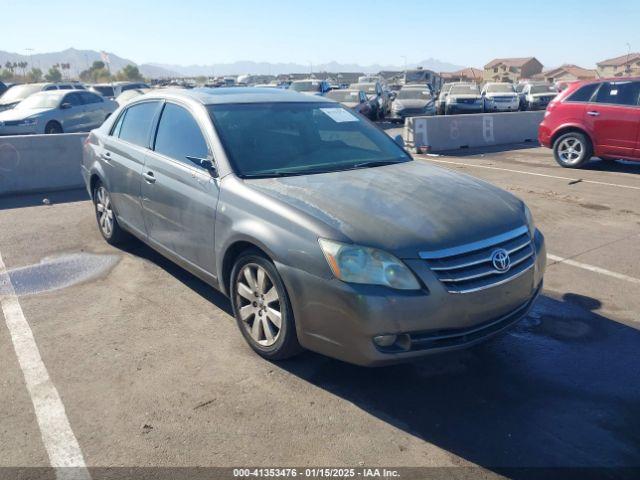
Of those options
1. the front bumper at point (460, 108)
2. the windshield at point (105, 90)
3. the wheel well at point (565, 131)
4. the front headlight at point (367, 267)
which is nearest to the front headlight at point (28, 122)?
the wheel well at point (565, 131)

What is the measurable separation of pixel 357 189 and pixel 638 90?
8.39 meters

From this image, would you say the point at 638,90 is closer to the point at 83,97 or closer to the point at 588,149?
the point at 588,149

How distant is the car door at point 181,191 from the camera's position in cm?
405

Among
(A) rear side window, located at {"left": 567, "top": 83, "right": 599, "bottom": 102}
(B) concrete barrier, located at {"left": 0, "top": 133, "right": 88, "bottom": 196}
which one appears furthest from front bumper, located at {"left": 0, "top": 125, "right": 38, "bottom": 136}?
(A) rear side window, located at {"left": 567, "top": 83, "right": 599, "bottom": 102}

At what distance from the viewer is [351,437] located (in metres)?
2.97

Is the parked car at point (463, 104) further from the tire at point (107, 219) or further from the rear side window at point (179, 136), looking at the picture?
the rear side window at point (179, 136)

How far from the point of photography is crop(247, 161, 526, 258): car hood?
3.18m

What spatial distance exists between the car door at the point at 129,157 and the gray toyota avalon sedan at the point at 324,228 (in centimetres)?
3

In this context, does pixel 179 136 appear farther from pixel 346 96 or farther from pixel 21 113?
pixel 346 96

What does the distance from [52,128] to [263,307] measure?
13471 millimetres

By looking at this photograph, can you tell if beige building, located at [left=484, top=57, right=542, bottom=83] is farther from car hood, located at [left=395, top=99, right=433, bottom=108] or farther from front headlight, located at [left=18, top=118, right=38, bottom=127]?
front headlight, located at [left=18, top=118, right=38, bottom=127]

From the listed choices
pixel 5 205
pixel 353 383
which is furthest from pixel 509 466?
pixel 5 205

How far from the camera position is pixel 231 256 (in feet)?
12.6

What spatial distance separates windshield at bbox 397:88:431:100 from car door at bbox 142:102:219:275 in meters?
18.2
